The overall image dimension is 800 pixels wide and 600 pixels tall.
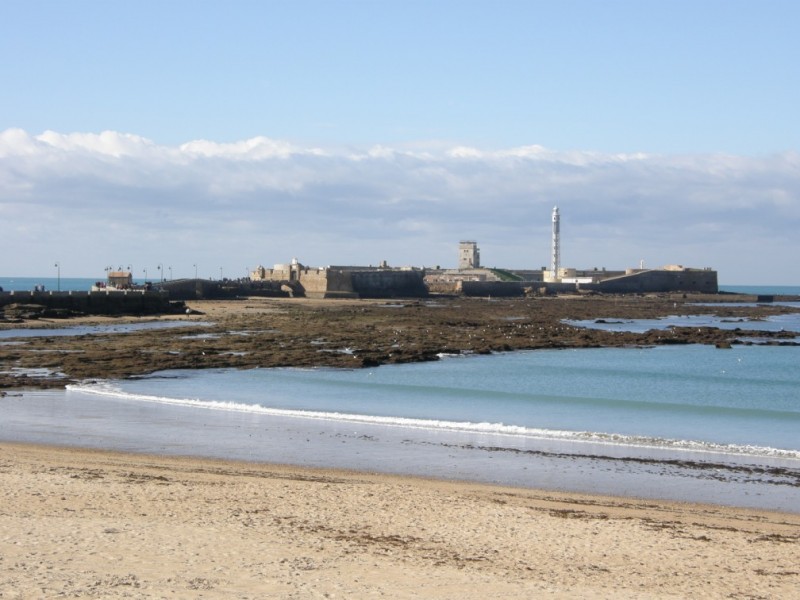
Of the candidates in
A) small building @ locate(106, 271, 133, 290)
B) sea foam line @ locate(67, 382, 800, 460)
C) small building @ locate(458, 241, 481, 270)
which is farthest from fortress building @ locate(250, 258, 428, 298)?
sea foam line @ locate(67, 382, 800, 460)

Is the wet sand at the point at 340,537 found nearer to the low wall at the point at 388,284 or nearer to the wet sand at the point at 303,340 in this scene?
the wet sand at the point at 303,340

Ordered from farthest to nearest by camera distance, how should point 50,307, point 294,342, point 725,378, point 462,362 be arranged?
point 50,307, point 294,342, point 462,362, point 725,378

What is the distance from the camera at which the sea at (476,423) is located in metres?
13.0

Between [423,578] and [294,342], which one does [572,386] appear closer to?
[294,342]

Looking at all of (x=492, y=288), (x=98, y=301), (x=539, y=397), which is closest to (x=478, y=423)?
(x=539, y=397)

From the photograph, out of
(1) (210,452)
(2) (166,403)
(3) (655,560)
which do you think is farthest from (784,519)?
(2) (166,403)

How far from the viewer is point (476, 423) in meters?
17.6

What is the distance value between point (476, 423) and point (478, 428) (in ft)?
1.90

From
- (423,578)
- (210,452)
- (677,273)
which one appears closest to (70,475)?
(210,452)

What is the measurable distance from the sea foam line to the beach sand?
447 cm

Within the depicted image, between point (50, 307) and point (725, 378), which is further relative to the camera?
point (50, 307)

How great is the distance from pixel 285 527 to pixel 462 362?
68.5ft

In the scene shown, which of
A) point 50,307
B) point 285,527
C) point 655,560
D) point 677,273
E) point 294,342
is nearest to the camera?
point 655,560

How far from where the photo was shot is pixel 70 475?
1138cm
